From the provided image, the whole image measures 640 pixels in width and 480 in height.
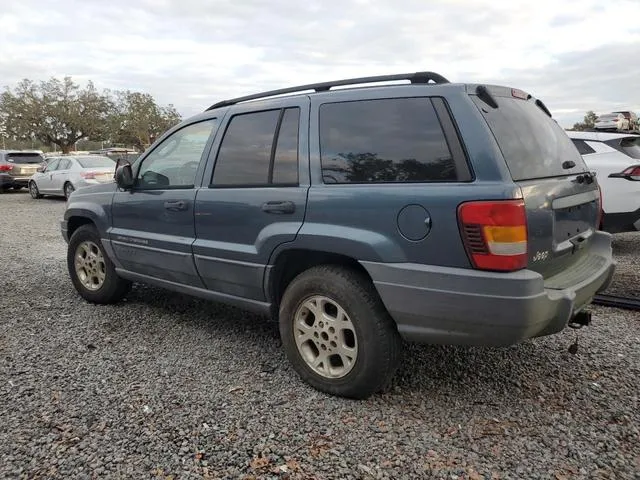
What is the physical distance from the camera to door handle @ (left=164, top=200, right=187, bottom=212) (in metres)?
3.83

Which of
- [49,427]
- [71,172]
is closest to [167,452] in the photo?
[49,427]

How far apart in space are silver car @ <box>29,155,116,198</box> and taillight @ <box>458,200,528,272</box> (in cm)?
1391

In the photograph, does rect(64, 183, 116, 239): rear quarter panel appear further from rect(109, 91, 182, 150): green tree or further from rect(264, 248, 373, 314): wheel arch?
rect(109, 91, 182, 150): green tree

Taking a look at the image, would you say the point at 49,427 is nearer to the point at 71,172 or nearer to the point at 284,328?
the point at 284,328

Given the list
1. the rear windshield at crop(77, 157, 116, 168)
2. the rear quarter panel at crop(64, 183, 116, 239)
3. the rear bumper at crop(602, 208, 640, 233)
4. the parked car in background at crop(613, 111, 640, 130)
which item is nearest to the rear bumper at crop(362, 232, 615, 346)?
the rear quarter panel at crop(64, 183, 116, 239)

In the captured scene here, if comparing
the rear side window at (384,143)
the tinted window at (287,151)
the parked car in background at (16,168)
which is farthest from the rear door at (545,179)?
the parked car in background at (16,168)

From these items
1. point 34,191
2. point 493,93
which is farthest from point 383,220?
point 34,191

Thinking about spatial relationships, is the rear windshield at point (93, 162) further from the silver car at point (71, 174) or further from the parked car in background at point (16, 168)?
the parked car in background at point (16, 168)

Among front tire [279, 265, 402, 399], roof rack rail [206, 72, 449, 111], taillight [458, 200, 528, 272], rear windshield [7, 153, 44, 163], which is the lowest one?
front tire [279, 265, 402, 399]

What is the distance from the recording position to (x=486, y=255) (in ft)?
8.22

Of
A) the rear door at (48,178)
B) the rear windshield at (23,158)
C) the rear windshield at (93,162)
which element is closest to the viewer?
the rear windshield at (93,162)

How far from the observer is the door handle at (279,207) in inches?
124

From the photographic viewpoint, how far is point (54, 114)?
44469 mm

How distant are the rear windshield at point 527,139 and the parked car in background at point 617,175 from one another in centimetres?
339
